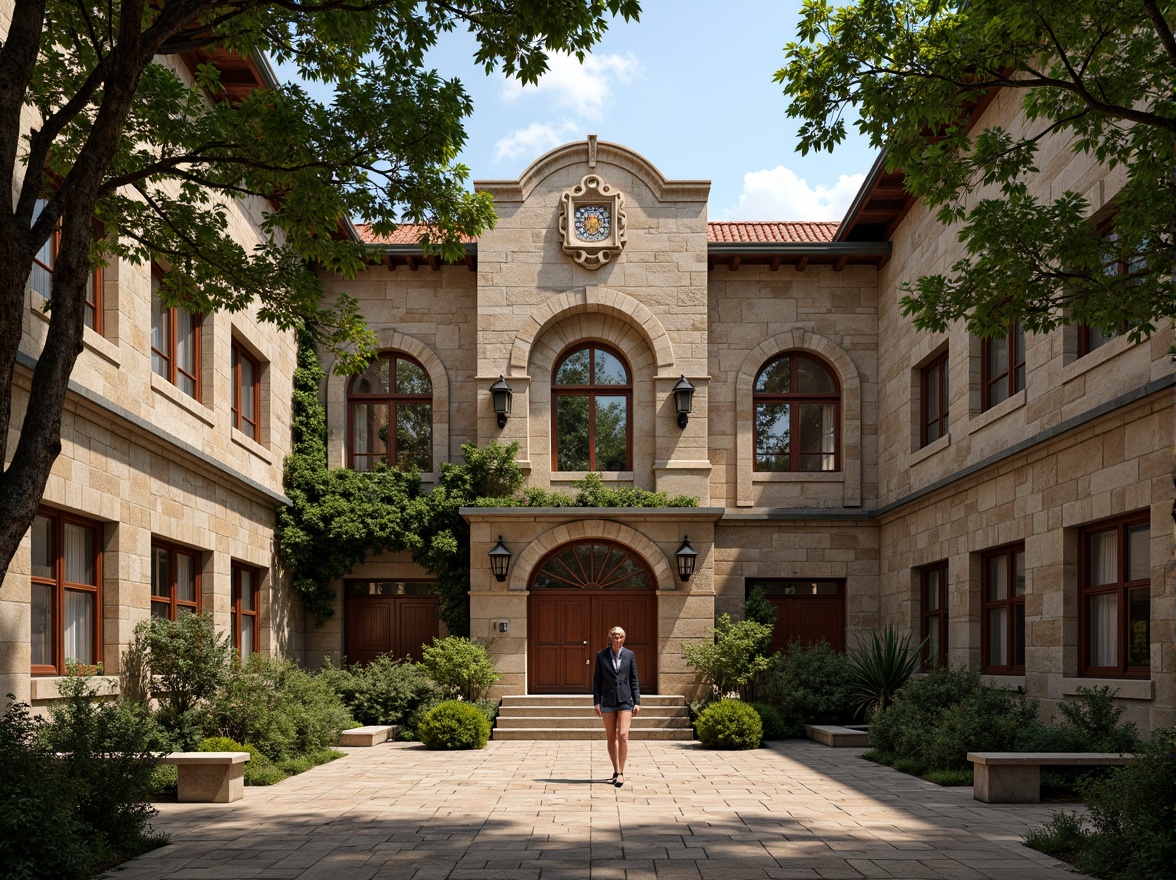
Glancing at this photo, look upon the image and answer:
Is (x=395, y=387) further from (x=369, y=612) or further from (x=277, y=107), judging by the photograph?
(x=277, y=107)

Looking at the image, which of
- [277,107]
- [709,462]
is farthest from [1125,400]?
[709,462]

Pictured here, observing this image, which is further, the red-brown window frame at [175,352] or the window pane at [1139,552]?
the red-brown window frame at [175,352]

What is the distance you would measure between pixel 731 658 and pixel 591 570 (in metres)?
3.17

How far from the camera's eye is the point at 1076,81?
306 inches

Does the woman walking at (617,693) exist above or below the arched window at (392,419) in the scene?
below

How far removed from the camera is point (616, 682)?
1305cm

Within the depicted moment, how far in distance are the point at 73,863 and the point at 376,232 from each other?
5.57 metres

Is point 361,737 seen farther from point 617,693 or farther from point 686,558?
point 686,558

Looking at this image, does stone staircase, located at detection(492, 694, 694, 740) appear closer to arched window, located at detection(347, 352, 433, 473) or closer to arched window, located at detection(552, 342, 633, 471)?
arched window, located at detection(552, 342, 633, 471)

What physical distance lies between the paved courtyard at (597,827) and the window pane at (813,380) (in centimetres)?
896

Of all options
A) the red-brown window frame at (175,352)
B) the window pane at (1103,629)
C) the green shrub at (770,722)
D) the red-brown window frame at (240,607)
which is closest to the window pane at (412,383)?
the red-brown window frame at (240,607)

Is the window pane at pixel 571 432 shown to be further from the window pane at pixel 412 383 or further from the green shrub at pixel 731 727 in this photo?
the green shrub at pixel 731 727

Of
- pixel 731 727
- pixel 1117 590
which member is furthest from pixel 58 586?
pixel 1117 590

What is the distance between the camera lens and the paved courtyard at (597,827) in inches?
321
